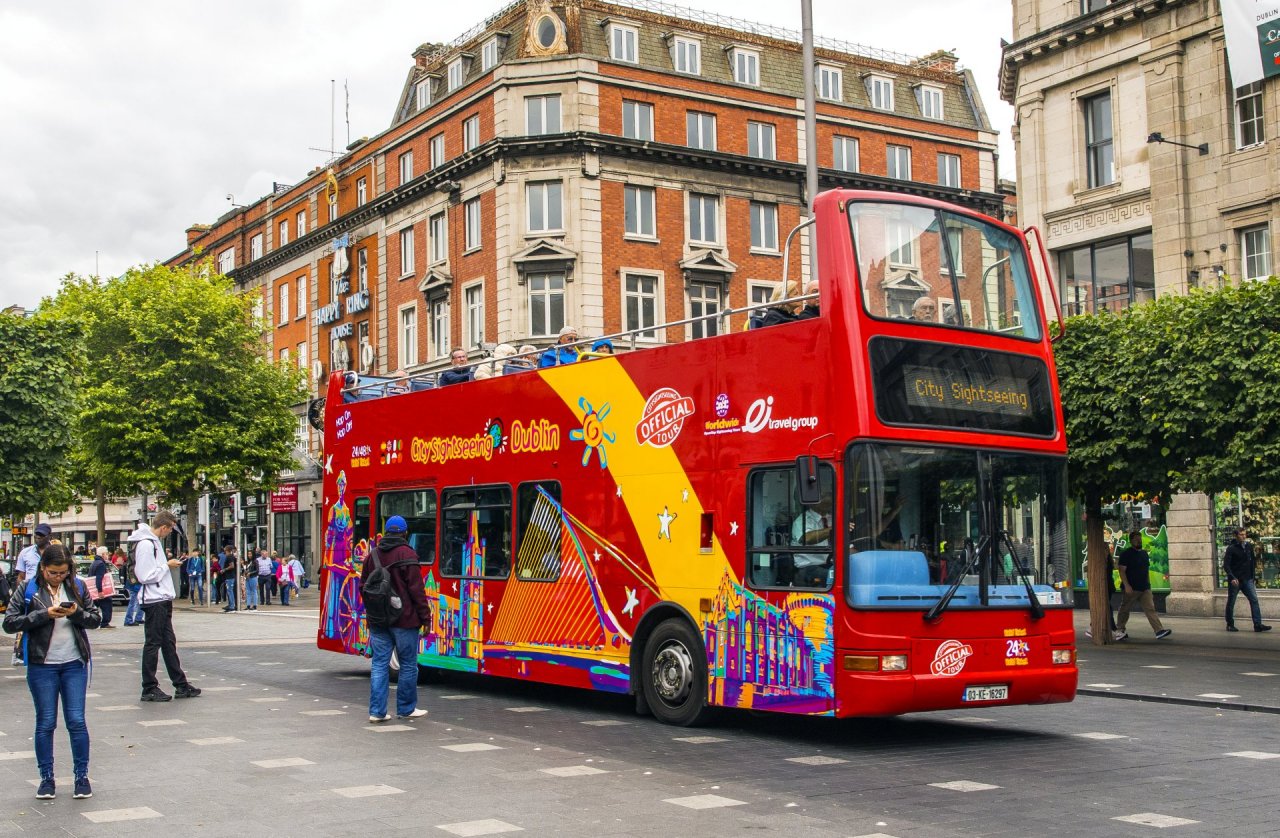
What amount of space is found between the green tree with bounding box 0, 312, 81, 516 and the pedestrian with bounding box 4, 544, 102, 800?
14.6 m

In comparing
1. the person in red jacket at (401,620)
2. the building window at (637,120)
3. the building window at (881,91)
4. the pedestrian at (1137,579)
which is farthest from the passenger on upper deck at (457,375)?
the building window at (881,91)

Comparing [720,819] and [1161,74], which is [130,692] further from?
[1161,74]

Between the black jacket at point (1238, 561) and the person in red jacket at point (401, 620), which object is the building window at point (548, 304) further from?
the person in red jacket at point (401, 620)

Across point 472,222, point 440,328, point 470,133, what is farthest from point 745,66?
point 440,328

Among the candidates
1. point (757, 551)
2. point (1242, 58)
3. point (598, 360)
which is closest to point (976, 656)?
point (757, 551)

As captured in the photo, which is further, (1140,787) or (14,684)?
(14,684)

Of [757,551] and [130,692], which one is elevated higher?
[757,551]

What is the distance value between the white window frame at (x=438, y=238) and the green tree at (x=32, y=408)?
24.8 meters

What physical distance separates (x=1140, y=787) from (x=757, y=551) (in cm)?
362

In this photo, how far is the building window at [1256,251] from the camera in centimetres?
2661

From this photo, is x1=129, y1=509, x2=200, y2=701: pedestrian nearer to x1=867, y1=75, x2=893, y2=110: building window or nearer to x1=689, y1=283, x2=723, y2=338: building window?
x1=689, y1=283, x2=723, y2=338: building window

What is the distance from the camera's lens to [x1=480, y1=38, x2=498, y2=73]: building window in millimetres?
46719

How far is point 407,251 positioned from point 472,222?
5554 mm

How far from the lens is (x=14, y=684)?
16.8m
